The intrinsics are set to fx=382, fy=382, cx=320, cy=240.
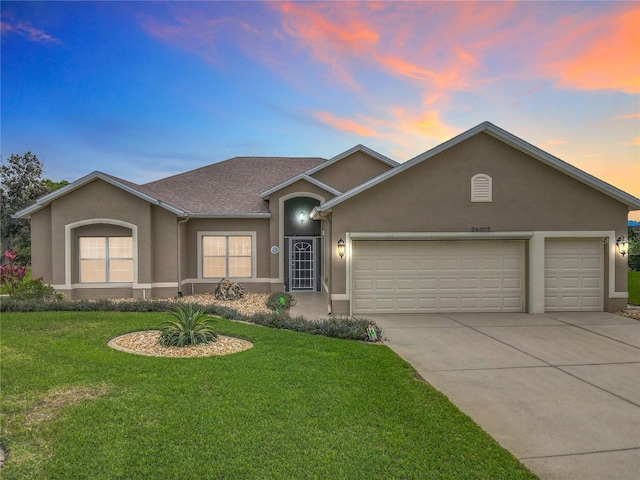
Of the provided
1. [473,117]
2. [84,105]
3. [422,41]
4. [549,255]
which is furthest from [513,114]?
[84,105]

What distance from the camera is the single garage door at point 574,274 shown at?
474 inches

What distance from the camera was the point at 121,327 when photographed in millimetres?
9375

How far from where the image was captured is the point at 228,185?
1884 cm

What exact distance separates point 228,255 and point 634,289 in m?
18.3

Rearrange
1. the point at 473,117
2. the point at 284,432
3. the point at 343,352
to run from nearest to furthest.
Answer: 1. the point at 284,432
2. the point at 343,352
3. the point at 473,117

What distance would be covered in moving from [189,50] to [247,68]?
92.5 inches

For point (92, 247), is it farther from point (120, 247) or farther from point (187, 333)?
point (187, 333)

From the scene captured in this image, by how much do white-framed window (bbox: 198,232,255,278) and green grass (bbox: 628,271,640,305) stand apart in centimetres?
1475

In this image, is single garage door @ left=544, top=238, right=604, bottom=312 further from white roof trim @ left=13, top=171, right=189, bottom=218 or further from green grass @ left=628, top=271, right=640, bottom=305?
white roof trim @ left=13, top=171, right=189, bottom=218

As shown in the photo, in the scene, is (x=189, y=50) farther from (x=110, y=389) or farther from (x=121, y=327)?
(x=110, y=389)

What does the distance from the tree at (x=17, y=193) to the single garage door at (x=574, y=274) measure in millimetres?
34479

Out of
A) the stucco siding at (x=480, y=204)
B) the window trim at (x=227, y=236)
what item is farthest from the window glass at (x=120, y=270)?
the stucco siding at (x=480, y=204)

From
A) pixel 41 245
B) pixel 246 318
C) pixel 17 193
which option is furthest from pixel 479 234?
pixel 17 193

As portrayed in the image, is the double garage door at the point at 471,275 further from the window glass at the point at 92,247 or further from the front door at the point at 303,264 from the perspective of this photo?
the window glass at the point at 92,247
